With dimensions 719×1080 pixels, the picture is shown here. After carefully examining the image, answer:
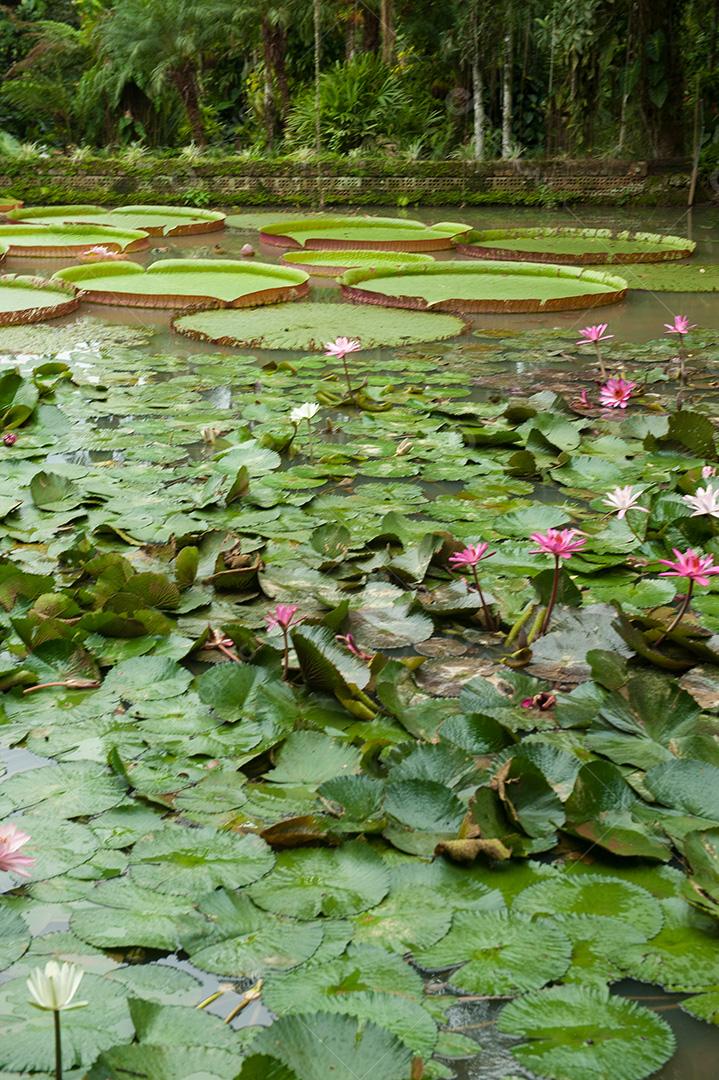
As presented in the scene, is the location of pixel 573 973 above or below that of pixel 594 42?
below

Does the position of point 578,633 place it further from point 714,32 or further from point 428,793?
point 714,32

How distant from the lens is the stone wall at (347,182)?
1252 centimetres

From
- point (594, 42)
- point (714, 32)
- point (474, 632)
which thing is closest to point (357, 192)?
point (594, 42)

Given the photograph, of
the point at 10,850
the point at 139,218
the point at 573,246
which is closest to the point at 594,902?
the point at 10,850

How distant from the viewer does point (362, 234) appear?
9266mm

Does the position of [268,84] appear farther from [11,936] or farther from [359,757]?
[11,936]

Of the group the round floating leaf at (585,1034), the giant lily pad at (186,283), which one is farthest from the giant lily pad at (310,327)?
the round floating leaf at (585,1034)

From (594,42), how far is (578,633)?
13002mm

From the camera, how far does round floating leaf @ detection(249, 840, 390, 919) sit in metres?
1.35

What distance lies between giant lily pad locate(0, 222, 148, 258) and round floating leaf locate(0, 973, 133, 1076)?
296 inches

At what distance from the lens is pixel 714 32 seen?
13.1 metres

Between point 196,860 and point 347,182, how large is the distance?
478 inches

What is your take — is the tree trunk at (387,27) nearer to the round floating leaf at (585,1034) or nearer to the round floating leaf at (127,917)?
the round floating leaf at (127,917)

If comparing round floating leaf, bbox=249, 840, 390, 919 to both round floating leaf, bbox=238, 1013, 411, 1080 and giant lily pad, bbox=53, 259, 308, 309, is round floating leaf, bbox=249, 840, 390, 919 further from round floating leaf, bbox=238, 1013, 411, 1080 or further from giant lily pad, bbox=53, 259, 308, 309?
giant lily pad, bbox=53, 259, 308, 309
